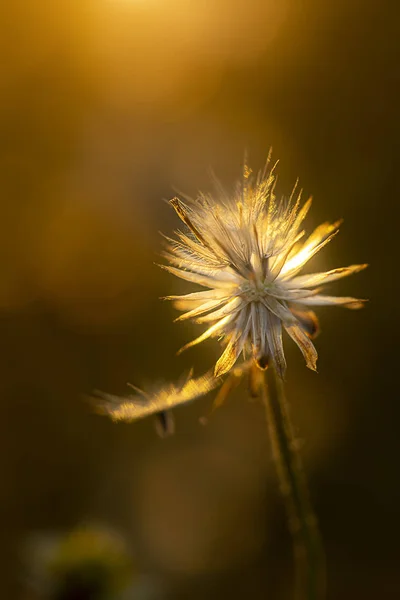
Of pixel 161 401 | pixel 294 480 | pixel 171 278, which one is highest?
pixel 171 278

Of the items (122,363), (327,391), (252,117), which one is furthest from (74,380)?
(252,117)

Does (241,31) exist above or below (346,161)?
above

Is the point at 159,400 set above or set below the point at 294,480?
above

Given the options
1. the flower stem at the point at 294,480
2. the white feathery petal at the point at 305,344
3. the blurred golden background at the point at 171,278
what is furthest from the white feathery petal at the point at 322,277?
the blurred golden background at the point at 171,278

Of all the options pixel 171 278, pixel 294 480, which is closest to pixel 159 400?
pixel 294 480

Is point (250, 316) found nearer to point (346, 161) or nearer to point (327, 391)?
point (327, 391)

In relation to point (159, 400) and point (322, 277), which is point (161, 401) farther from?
point (322, 277)

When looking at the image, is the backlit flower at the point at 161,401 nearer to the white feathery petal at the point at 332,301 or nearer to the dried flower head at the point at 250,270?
the dried flower head at the point at 250,270

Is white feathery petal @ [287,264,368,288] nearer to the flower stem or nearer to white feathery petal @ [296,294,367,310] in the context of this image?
white feathery petal @ [296,294,367,310]
